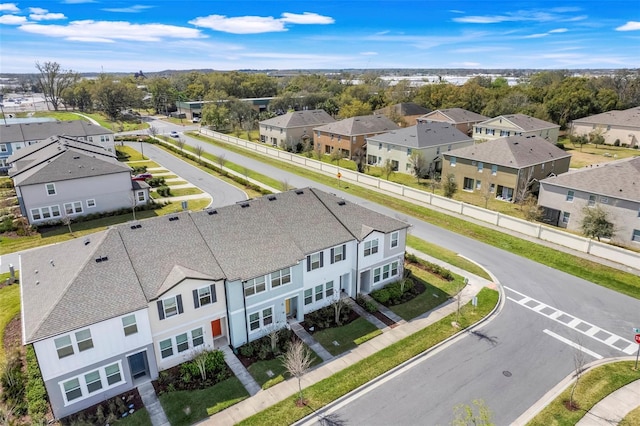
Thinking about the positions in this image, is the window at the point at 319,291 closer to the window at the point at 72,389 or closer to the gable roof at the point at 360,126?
the window at the point at 72,389

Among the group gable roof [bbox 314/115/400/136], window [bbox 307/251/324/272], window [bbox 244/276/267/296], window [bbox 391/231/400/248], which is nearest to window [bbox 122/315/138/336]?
window [bbox 244/276/267/296]

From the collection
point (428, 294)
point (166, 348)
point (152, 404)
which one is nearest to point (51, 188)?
point (166, 348)

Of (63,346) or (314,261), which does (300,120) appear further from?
(63,346)

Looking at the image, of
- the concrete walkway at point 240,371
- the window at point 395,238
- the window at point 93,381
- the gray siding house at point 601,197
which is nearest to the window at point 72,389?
the window at point 93,381

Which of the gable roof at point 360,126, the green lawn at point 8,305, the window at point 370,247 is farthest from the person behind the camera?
the gable roof at point 360,126

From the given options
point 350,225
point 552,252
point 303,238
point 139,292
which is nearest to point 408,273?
point 350,225

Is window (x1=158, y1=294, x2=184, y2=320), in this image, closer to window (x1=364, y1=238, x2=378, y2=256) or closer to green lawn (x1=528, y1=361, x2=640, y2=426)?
window (x1=364, y1=238, x2=378, y2=256)

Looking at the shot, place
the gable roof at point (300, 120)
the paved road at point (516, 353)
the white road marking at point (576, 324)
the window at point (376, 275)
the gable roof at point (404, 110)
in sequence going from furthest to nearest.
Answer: the gable roof at point (404, 110), the gable roof at point (300, 120), the window at point (376, 275), the white road marking at point (576, 324), the paved road at point (516, 353)
